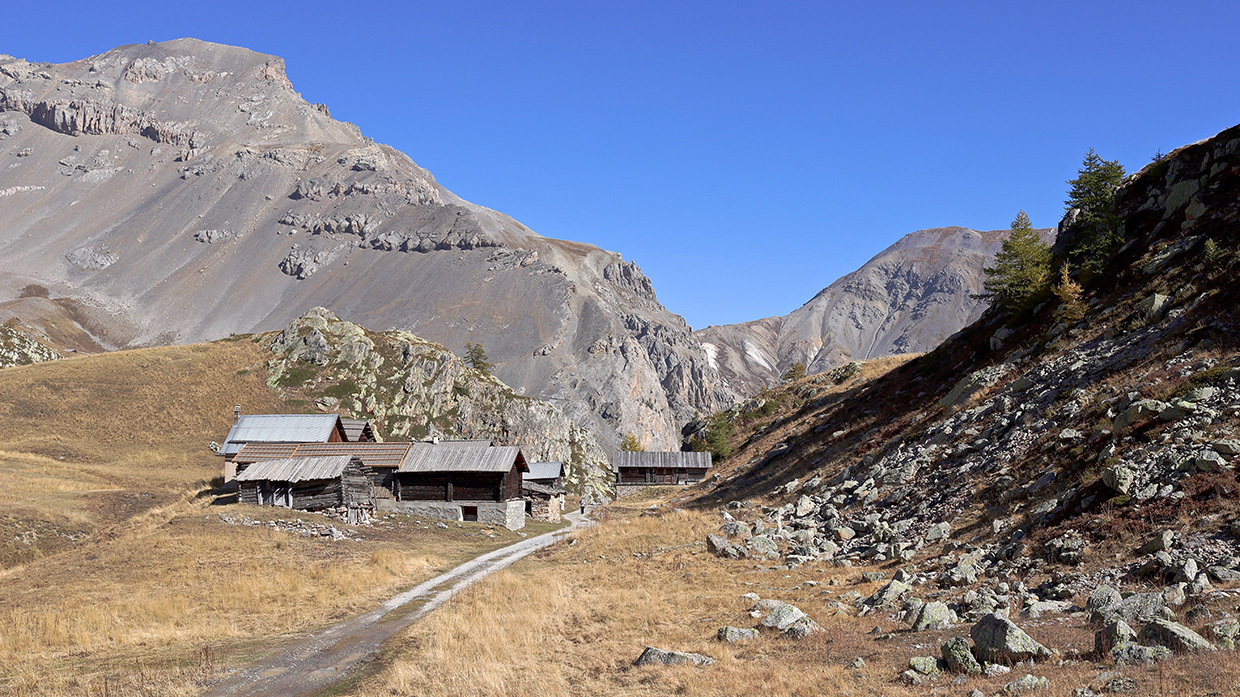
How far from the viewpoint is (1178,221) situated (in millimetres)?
39562

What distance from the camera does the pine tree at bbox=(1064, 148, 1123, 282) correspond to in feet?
144

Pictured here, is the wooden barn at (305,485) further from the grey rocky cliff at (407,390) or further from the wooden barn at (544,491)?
the grey rocky cliff at (407,390)

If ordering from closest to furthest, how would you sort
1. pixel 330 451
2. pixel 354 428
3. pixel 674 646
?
1. pixel 674 646
2. pixel 330 451
3. pixel 354 428

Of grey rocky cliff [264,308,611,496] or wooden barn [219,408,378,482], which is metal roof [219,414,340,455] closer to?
wooden barn [219,408,378,482]

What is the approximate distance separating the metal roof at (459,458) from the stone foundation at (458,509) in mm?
2506

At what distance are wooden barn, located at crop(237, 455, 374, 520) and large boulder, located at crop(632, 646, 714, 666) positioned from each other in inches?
1416

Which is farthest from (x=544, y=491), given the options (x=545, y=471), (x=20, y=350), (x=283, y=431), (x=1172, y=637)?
(x=20, y=350)

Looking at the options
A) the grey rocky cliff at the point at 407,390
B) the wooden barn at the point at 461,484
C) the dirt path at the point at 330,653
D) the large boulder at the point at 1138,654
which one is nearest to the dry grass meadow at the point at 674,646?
the large boulder at the point at 1138,654

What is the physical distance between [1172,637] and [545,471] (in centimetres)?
6151

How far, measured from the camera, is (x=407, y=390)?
105938 mm

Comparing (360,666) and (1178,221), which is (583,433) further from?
(360,666)

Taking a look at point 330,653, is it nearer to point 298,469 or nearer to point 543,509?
point 298,469

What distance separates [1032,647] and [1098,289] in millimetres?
36578

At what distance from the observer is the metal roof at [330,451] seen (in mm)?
53312
